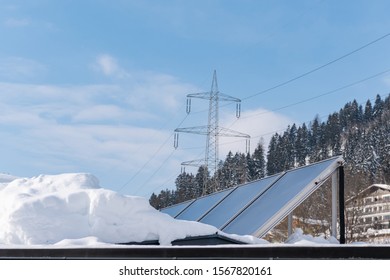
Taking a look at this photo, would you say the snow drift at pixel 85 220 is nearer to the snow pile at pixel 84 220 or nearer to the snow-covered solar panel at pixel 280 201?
the snow pile at pixel 84 220

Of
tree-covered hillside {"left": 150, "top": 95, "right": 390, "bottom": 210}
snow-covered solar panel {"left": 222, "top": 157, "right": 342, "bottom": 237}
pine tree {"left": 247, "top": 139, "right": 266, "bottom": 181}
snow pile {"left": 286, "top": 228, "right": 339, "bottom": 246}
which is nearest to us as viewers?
snow pile {"left": 286, "top": 228, "right": 339, "bottom": 246}

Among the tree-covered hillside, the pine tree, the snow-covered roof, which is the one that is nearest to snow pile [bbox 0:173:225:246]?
the snow-covered roof

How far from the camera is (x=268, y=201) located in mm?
10648

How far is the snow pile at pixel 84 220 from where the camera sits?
6.14 metres

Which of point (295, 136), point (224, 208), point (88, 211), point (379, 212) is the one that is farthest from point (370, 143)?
point (88, 211)

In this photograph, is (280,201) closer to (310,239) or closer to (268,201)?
(268,201)

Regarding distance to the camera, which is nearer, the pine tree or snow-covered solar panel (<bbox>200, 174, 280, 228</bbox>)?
snow-covered solar panel (<bbox>200, 174, 280, 228</bbox>)

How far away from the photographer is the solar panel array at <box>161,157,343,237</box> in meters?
9.55

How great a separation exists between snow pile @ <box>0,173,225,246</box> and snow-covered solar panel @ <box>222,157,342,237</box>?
291cm

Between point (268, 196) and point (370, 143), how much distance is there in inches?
2838

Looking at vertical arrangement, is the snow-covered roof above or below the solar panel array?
below

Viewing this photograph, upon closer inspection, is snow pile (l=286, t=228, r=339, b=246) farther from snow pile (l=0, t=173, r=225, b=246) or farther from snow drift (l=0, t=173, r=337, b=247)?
snow pile (l=0, t=173, r=225, b=246)

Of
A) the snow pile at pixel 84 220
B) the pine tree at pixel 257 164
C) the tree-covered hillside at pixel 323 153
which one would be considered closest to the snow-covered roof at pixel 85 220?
the snow pile at pixel 84 220
